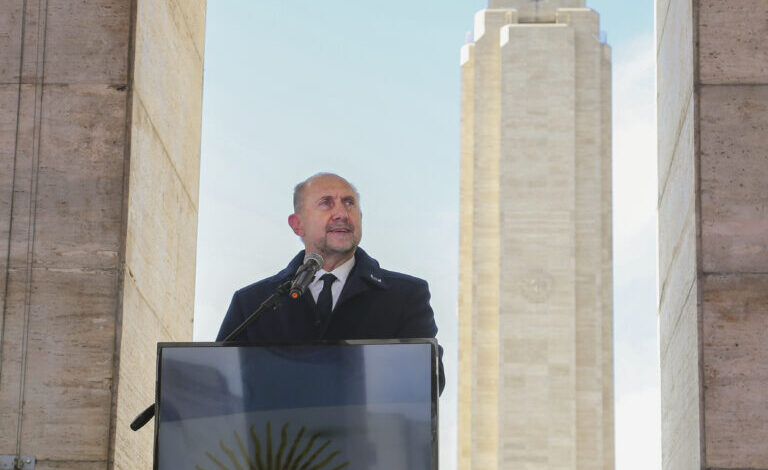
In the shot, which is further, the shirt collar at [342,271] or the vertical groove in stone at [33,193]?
the vertical groove in stone at [33,193]

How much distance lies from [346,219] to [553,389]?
4926cm

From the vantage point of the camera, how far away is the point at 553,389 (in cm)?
5847

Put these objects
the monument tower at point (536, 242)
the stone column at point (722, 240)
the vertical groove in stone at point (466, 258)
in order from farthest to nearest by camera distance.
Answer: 1. the vertical groove in stone at point (466, 258)
2. the monument tower at point (536, 242)
3. the stone column at point (722, 240)

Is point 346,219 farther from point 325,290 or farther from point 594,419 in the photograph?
point 594,419

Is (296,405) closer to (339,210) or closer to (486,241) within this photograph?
(339,210)

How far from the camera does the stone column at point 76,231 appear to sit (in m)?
10.5

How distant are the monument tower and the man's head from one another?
48.5m

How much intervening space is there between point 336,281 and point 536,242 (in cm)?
5041

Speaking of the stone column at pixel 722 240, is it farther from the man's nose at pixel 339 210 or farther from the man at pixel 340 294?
the man's nose at pixel 339 210

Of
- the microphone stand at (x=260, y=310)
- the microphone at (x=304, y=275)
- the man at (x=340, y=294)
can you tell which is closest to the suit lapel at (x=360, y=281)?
the man at (x=340, y=294)

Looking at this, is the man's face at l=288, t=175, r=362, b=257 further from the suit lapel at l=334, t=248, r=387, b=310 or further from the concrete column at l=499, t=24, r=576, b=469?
the concrete column at l=499, t=24, r=576, b=469

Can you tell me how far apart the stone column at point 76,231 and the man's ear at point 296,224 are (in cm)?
135

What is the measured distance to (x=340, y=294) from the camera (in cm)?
977

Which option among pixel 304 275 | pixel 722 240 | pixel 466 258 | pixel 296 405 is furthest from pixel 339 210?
pixel 466 258
